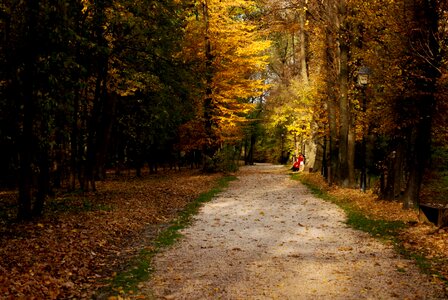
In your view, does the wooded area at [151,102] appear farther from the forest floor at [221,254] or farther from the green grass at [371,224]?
the green grass at [371,224]

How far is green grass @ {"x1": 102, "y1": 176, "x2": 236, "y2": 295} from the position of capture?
611 centimetres

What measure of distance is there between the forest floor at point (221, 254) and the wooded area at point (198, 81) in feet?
5.50

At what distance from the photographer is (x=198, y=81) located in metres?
14.2

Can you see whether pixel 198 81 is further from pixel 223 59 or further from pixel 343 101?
pixel 223 59

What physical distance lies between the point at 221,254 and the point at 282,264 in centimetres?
131

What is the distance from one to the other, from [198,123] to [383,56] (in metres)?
14.6

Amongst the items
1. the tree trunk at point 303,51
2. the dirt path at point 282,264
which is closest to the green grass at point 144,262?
the dirt path at point 282,264

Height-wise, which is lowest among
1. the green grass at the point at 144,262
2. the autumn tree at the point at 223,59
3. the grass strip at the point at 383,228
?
the green grass at the point at 144,262

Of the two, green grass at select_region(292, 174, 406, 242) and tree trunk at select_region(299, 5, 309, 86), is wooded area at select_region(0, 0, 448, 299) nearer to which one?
green grass at select_region(292, 174, 406, 242)

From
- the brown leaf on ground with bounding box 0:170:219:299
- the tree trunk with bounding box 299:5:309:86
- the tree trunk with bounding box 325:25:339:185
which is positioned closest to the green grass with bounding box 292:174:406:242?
the brown leaf on ground with bounding box 0:170:219:299

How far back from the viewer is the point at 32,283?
231 inches

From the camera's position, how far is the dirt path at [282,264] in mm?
5828

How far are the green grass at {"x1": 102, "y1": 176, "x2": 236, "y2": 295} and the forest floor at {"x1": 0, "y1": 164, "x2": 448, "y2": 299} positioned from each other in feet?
0.36

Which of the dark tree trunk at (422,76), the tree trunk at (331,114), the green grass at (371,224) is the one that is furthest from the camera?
the tree trunk at (331,114)
